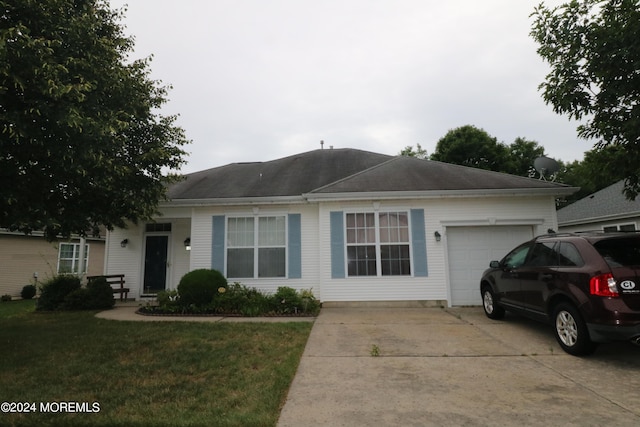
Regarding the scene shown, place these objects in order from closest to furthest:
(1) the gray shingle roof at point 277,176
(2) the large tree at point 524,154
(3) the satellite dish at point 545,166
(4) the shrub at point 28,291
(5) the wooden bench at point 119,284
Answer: (1) the gray shingle roof at point 277,176
(5) the wooden bench at point 119,284
(3) the satellite dish at point 545,166
(4) the shrub at point 28,291
(2) the large tree at point 524,154

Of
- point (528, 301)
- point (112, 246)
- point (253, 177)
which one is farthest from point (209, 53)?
point (528, 301)

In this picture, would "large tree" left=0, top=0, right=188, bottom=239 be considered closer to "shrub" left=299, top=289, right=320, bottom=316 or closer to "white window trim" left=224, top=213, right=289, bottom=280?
"white window trim" left=224, top=213, right=289, bottom=280

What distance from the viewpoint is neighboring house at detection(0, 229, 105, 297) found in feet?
50.7

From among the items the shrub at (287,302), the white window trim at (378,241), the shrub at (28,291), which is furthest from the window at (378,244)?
the shrub at (28,291)

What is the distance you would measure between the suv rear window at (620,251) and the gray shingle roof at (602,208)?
10.8 m

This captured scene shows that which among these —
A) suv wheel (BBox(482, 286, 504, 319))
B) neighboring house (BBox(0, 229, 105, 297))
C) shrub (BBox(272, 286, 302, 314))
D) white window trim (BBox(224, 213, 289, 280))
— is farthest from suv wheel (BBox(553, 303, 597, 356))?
neighboring house (BBox(0, 229, 105, 297))

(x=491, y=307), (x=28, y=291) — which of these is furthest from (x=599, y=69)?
(x=28, y=291)

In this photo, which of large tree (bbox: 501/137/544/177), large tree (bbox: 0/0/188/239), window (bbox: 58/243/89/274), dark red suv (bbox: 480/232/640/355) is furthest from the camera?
large tree (bbox: 501/137/544/177)

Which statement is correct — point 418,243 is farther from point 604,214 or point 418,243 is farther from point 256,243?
point 604,214

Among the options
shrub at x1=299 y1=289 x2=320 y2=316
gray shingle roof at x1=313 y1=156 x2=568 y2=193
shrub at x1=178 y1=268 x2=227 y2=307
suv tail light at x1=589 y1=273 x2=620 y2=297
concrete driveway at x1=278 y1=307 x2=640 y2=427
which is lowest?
concrete driveway at x1=278 y1=307 x2=640 y2=427

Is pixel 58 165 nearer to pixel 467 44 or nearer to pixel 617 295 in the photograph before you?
pixel 617 295

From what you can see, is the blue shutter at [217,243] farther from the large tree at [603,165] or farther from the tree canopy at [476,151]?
the tree canopy at [476,151]

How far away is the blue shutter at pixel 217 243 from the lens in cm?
1009

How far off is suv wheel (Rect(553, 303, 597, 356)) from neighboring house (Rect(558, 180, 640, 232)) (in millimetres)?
10253
